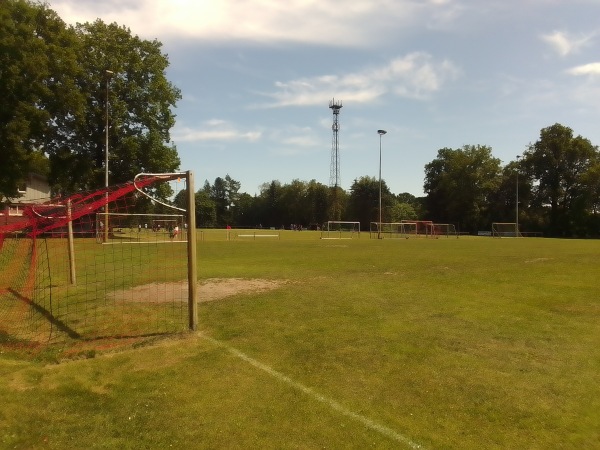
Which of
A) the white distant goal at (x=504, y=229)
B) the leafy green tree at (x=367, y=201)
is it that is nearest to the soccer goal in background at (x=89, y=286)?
the white distant goal at (x=504, y=229)

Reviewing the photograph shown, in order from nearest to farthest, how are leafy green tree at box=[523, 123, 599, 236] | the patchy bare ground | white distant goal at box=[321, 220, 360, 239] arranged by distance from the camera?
the patchy bare ground, white distant goal at box=[321, 220, 360, 239], leafy green tree at box=[523, 123, 599, 236]

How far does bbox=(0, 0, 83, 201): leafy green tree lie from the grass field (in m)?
29.7

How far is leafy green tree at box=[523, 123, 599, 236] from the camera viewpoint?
7412 centimetres

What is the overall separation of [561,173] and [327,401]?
280 ft

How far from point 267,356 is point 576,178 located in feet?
278

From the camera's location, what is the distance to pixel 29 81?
106ft

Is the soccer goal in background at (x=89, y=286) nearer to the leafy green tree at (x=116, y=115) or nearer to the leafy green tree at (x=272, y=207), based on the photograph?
the leafy green tree at (x=116, y=115)

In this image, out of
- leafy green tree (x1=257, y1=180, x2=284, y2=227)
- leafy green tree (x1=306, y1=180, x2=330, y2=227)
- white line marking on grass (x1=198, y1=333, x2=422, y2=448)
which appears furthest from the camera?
leafy green tree (x1=257, y1=180, x2=284, y2=227)

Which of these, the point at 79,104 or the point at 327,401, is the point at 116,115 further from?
the point at 327,401

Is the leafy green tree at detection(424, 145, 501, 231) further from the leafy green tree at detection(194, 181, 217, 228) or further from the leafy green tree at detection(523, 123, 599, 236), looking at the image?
the leafy green tree at detection(194, 181, 217, 228)

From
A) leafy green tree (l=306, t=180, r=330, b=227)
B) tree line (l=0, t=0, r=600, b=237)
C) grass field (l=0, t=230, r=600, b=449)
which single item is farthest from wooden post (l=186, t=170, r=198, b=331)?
leafy green tree (l=306, t=180, r=330, b=227)

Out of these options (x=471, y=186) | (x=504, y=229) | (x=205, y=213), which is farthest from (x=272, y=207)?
(x=504, y=229)

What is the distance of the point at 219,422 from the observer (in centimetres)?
436

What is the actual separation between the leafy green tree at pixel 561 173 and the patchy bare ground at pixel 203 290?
2959 inches
